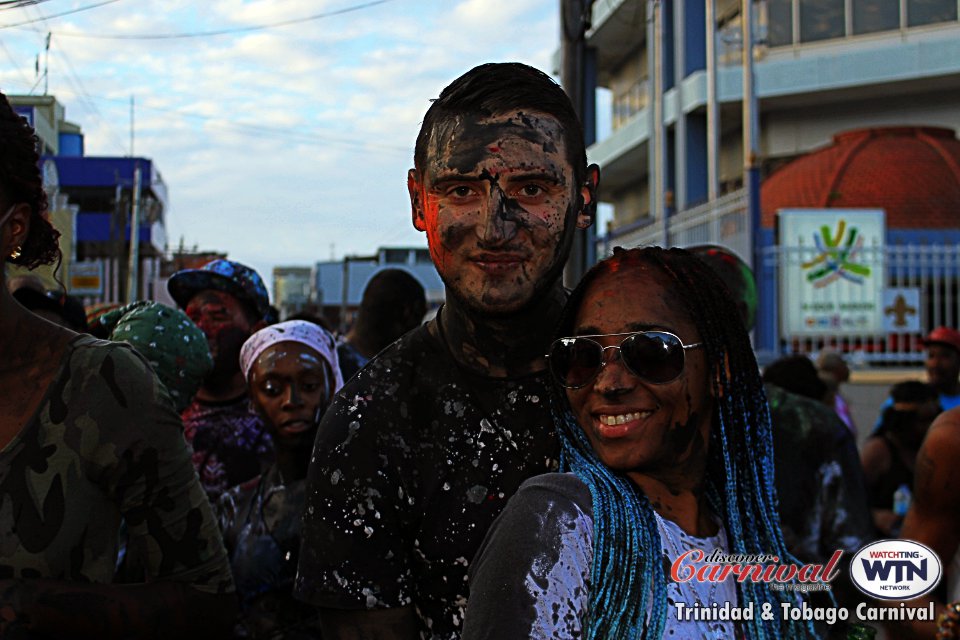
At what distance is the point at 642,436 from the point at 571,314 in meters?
0.28

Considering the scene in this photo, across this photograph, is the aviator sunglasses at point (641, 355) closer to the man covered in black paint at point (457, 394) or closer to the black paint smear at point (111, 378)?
the man covered in black paint at point (457, 394)

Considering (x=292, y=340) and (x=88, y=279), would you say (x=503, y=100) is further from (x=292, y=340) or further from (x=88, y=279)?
(x=88, y=279)

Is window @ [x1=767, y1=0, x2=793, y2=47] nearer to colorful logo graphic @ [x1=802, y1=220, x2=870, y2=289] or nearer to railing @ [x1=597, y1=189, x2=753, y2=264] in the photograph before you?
railing @ [x1=597, y1=189, x2=753, y2=264]

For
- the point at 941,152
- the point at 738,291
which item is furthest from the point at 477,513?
the point at 941,152

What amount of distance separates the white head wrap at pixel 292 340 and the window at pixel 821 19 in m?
18.1

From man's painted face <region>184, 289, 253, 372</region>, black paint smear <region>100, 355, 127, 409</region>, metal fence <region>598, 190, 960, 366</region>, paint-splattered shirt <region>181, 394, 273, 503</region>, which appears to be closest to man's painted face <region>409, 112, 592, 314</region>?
black paint smear <region>100, 355, 127, 409</region>

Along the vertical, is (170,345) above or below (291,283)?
below

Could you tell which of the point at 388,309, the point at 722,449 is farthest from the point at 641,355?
the point at 388,309

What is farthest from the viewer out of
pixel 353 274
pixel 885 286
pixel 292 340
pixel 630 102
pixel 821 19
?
pixel 353 274

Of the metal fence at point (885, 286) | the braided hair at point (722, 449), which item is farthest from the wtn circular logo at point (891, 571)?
the metal fence at point (885, 286)

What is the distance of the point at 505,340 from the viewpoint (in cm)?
207

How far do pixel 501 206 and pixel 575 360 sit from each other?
0.43 meters

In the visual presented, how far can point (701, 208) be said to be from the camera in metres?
13.2

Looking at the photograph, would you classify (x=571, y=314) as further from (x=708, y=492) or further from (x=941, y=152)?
(x=941, y=152)
